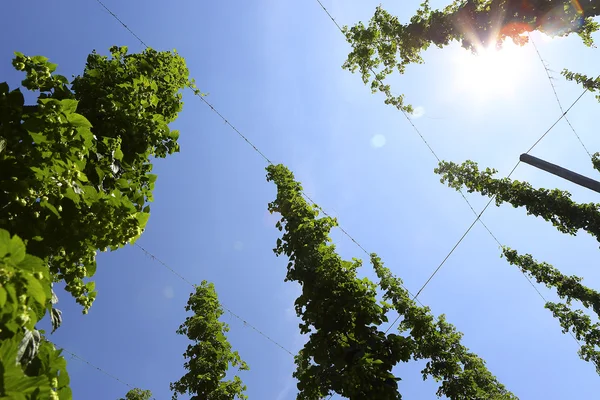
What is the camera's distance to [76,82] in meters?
5.22

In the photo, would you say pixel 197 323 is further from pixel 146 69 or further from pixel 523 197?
pixel 523 197

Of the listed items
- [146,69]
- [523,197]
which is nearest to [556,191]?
[523,197]

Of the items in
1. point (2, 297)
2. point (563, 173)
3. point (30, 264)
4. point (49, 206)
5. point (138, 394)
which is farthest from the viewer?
point (138, 394)

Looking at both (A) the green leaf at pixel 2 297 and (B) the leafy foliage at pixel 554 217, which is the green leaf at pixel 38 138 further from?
(B) the leafy foliage at pixel 554 217

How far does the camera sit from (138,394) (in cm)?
1791

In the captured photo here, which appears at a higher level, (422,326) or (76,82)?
(422,326)

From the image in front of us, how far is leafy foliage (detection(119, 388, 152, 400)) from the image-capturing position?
17703mm

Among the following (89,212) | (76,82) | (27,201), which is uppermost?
(76,82)

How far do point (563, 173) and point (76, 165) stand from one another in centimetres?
999

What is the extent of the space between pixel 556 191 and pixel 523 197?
3.41 feet

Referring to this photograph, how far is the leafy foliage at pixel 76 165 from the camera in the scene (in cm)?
335

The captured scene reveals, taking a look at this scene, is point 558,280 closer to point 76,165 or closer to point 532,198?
point 532,198

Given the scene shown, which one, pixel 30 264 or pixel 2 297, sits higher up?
pixel 30 264

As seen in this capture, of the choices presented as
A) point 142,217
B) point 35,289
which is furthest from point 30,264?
point 142,217
